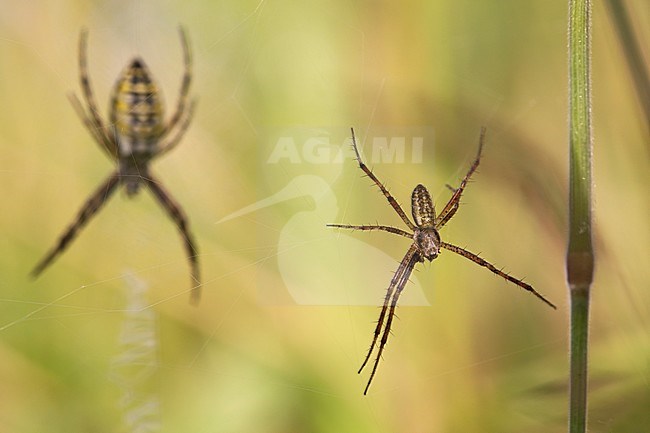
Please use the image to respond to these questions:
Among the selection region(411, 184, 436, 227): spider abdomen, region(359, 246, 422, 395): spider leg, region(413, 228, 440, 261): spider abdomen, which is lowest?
region(359, 246, 422, 395): spider leg

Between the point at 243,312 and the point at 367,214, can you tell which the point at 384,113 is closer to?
the point at 367,214

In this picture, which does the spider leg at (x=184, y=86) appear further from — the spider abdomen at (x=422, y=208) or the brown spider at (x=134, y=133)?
the spider abdomen at (x=422, y=208)

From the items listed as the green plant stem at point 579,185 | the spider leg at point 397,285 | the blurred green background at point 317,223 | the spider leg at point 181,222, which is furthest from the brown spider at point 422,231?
the green plant stem at point 579,185

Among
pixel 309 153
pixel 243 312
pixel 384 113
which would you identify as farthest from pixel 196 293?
pixel 384 113

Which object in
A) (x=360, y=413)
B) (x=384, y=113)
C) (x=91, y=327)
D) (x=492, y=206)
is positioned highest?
(x=384, y=113)

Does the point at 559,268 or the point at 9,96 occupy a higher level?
the point at 9,96

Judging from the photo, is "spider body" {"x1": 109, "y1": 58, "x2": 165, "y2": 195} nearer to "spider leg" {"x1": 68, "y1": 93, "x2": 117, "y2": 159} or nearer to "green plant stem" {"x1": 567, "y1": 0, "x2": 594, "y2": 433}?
"spider leg" {"x1": 68, "y1": 93, "x2": 117, "y2": 159}

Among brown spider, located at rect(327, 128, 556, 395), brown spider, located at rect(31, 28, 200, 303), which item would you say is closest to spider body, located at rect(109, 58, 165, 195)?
brown spider, located at rect(31, 28, 200, 303)
